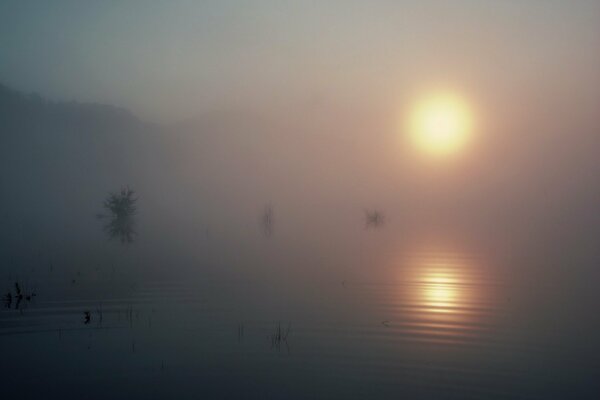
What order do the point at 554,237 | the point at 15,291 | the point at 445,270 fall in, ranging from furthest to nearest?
1. the point at 554,237
2. the point at 445,270
3. the point at 15,291

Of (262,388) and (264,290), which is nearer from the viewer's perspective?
(262,388)

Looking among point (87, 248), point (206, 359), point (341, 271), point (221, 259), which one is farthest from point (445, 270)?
point (87, 248)

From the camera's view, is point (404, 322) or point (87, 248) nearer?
point (404, 322)

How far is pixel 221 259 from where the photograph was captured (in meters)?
42.4

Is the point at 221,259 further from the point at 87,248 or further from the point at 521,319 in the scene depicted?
the point at 521,319

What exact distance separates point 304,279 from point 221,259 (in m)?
11.1

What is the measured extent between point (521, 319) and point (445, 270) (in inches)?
520

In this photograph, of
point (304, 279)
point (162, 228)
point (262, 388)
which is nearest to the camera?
point (262, 388)

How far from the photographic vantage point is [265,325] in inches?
876

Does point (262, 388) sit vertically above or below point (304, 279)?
below

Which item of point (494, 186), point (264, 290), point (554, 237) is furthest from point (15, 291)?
point (494, 186)

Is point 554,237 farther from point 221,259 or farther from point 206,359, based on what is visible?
point 206,359

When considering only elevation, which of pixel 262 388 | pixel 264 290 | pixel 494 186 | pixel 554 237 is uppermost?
pixel 494 186

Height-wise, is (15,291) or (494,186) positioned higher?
(494,186)
